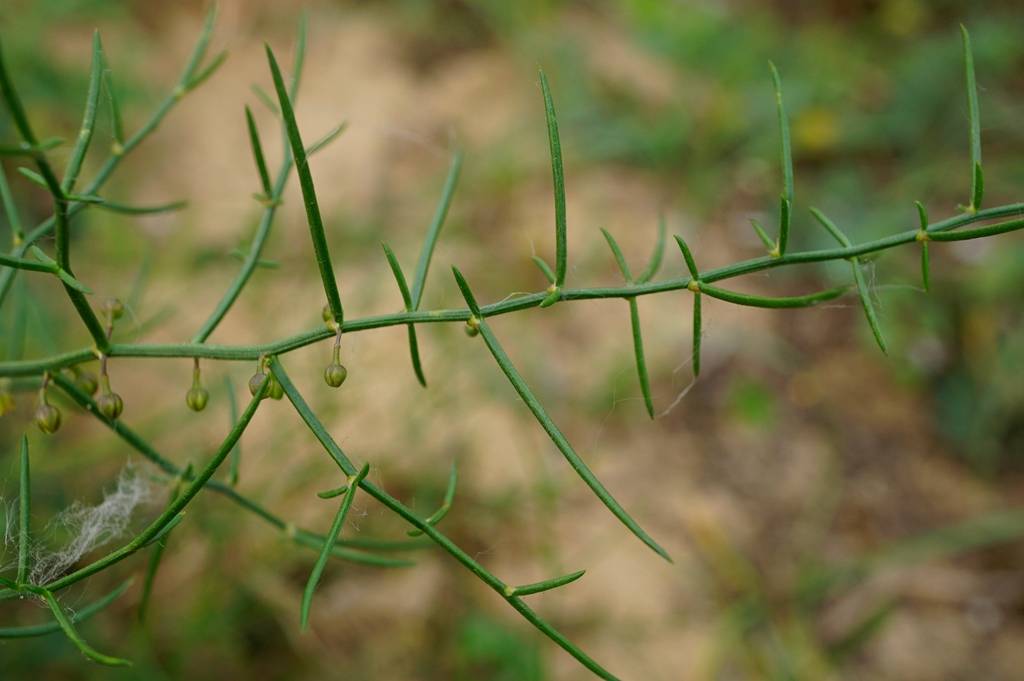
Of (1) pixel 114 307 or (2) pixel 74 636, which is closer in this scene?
(2) pixel 74 636

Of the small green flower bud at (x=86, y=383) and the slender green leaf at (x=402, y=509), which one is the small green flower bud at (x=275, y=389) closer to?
the slender green leaf at (x=402, y=509)

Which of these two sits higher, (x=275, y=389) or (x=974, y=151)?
(x=974, y=151)

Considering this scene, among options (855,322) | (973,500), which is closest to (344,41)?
(855,322)

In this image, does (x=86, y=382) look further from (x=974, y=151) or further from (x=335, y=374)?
(x=974, y=151)

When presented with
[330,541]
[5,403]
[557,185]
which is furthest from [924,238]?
[5,403]

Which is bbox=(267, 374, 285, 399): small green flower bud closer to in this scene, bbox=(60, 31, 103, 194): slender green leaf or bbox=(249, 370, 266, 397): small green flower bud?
bbox=(249, 370, 266, 397): small green flower bud

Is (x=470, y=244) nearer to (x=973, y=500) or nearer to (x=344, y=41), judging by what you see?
(x=344, y=41)
